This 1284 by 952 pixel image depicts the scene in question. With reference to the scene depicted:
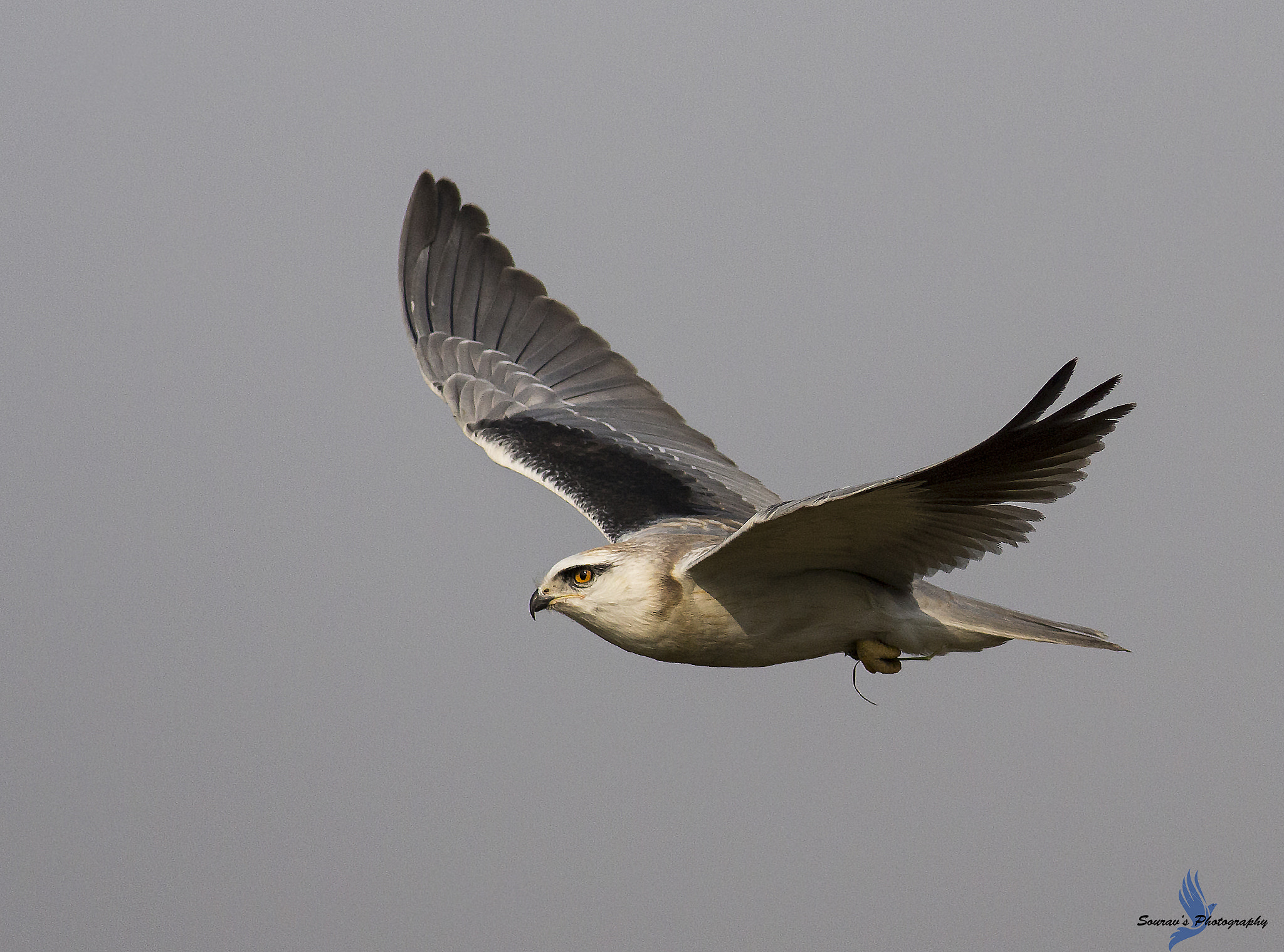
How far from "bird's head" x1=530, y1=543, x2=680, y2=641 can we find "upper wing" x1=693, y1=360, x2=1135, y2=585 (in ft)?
1.09

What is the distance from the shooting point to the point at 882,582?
6.00m

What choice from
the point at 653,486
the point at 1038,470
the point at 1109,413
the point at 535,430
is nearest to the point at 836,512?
the point at 1038,470

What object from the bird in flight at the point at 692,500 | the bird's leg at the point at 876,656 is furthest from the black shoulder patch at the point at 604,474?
the bird's leg at the point at 876,656

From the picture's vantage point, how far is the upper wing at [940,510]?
4.59m

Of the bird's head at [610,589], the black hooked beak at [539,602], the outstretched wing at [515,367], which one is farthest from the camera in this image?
the outstretched wing at [515,367]

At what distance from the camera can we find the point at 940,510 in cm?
523

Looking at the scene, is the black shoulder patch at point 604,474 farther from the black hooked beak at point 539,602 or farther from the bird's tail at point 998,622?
the bird's tail at point 998,622

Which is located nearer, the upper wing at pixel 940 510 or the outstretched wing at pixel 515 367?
the upper wing at pixel 940 510

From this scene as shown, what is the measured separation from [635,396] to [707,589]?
10.9ft

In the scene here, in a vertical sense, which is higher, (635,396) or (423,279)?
(423,279)

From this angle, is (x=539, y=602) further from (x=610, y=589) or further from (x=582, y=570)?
(x=610, y=589)

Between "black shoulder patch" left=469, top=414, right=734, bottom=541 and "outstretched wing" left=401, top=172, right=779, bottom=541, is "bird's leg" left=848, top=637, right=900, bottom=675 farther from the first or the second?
"outstretched wing" left=401, top=172, right=779, bottom=541

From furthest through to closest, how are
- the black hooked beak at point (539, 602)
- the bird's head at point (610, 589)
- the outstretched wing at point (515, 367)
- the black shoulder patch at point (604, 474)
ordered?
the outstretched wing at point (515, 367) → the black shoulder patch at point (604, 474) → the black hooked beak at point (539, 602) → the bird's head at point (610, 589)

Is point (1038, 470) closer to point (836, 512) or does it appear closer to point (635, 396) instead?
point (836, 512)
